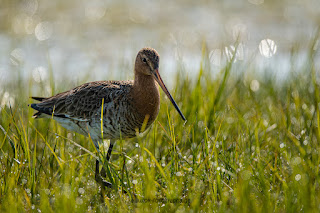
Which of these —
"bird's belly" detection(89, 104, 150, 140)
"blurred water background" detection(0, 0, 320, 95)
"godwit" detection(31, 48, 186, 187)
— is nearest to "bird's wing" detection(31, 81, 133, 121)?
"godwit" detection(31, 48, 186, 187)

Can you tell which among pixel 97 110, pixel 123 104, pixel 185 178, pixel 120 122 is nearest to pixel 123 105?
pixel 123 104

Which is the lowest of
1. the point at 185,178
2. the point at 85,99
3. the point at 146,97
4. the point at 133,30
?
the point at 185,178

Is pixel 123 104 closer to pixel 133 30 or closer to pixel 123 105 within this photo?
pixel 123 105

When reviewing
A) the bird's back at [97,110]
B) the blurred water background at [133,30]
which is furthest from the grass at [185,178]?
the blurred water background at [133,30]

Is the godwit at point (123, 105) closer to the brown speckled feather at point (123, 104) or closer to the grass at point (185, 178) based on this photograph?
the brown speckled feather at point (123, 104)

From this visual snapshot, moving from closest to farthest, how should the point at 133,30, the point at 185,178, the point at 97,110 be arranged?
the point at 185,178 → the point at 97,110 → the point at 133,30

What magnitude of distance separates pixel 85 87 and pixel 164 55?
13.4ft

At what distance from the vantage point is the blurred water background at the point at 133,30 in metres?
8.07

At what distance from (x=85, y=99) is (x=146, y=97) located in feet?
2.13

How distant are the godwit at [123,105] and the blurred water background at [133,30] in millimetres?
3174

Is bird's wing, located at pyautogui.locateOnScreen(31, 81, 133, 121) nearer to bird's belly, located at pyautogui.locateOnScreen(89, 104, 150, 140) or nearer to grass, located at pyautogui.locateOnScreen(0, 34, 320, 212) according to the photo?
bird's belly, located at pyautogui.locateOnScreen(89, 104, 150, 140)

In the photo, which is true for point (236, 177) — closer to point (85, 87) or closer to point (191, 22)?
point (85, 87)

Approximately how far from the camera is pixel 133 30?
950 centimetres

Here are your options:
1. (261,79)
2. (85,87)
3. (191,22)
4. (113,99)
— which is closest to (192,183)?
(113,99)
